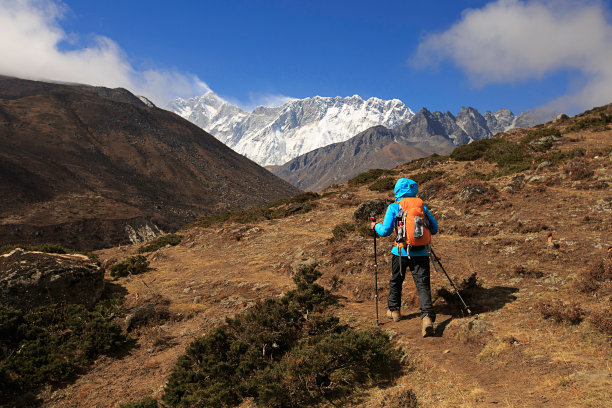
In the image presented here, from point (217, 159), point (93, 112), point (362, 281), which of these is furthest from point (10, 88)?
point (362, 281)

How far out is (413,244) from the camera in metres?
6.41

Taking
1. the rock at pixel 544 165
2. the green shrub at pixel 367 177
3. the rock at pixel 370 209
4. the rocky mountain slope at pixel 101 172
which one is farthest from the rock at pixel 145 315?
the rocky mountain slope at pixel 101 172

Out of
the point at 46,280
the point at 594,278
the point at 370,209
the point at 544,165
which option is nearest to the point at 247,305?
the point at 46,280

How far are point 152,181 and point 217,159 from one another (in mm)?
38603

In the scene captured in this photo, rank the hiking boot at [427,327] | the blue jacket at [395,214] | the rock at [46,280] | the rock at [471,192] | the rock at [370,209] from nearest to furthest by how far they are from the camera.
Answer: the hiking boot at [427,327] < the blue jacket at [395,214] < the rock at [46,280] < the rock at [471,192] < the rock at [370,209]

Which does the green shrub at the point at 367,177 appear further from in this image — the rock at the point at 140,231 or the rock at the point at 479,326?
the rock at the point at 140,231

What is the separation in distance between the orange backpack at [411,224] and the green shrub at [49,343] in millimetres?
7754

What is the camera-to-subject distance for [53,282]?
33.0 feet

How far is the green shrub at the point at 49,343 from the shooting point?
22.1ft

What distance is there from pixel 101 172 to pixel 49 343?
279 feet

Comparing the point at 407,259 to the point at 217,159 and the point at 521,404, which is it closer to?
the point at 521,404

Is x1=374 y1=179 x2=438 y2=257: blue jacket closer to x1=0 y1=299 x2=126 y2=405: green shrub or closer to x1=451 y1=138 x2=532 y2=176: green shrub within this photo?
x1=0 y1=299 x2=126 y2=405: green shrub

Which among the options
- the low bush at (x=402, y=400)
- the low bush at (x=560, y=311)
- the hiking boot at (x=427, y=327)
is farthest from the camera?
the hiking boot at (x=427, y=327)

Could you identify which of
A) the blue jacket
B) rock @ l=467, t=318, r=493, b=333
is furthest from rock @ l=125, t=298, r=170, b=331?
rock @ l=467, t=318, r=493, b=333
